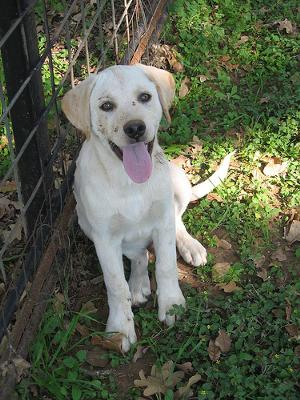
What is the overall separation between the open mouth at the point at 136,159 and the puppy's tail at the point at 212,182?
A: 1110mm

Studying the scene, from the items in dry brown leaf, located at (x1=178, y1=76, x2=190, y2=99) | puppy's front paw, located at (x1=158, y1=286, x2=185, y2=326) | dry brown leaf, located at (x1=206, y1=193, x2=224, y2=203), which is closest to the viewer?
puppy's front paw, located at (x1=158, y1=286, x2=185, y2=326)

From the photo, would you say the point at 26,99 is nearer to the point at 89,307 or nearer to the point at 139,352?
the point at 89,307

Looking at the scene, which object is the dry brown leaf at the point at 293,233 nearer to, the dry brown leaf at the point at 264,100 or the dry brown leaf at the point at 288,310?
the dry brown leaf at the point at 288,310

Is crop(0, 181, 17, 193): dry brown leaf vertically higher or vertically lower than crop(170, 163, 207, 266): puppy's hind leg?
lower

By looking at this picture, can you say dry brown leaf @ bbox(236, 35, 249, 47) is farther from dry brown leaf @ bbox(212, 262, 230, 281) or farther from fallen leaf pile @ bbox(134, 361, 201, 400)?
fallen leaf pile @ bbox(134, 361, 201, 400)

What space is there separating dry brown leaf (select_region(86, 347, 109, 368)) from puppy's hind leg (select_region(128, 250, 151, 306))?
42cm

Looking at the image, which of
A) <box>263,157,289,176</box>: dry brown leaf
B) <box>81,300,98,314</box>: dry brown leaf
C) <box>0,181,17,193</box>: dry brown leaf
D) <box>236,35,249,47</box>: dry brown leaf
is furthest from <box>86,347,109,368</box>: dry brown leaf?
<box>236,35,249,47</box>: dry brown leaf

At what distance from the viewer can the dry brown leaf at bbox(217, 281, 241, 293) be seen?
392 cm

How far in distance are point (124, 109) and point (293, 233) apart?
1.63 meters

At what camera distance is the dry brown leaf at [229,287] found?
392 centimetres

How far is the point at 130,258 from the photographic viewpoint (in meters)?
3.97

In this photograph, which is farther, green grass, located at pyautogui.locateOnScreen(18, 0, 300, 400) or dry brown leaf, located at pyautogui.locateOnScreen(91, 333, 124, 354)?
dry brown leaf, located at pyautogui.locateOnScreen(91, 333, 124, 354)

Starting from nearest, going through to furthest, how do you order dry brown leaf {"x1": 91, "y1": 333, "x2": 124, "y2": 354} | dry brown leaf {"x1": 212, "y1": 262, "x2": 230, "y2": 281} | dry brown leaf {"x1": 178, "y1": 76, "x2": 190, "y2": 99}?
dry brown leaf {"x1": 91, "y1": 333, "x2": 124, "y2": 354} < dry brown leaf {"x1": 212, "y1": 262, "x2": 230, "y2": 281} < dry brown leaf {"x1": 178, "y1": 76, "x2": 190, "y2": 99}

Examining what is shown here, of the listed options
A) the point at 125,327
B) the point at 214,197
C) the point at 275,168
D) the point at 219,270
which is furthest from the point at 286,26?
the point at 125,327
